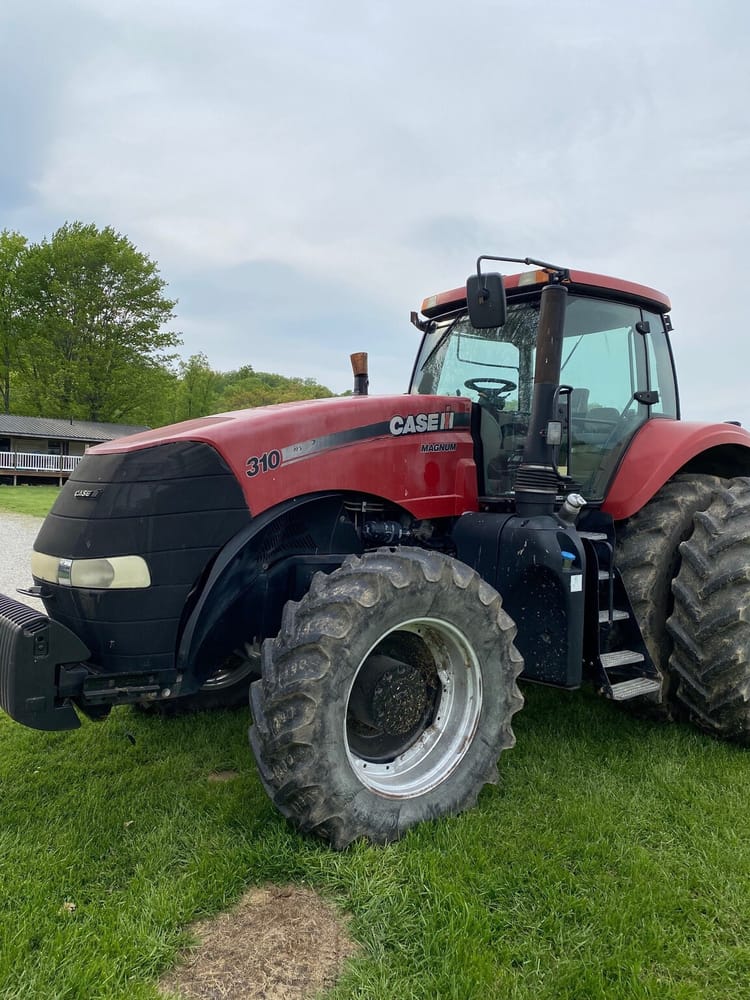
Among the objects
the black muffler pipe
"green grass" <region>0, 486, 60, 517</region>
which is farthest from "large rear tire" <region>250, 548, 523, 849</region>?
"green grass" <region>0, 486, 60, 517</region>

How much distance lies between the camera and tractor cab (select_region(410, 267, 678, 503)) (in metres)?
3.88

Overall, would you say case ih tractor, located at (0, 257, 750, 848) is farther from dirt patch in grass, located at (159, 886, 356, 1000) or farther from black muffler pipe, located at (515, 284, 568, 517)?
dirt patch in grass, located at (159, 886, 356, 1000)

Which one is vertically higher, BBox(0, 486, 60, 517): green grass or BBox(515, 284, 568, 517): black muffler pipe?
BBox(515, 284, 568, 517): black muffler pipe

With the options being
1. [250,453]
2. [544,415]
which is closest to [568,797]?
[544,415]

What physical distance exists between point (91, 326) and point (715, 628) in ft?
137

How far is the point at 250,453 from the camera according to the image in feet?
9.79

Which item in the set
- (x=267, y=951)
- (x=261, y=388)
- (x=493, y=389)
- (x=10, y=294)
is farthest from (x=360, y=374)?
(x=261, y=388)

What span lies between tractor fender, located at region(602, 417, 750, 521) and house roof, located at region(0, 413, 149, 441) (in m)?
35.7

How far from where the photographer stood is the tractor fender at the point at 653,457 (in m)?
3.91

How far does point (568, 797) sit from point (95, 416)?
42.0 metres

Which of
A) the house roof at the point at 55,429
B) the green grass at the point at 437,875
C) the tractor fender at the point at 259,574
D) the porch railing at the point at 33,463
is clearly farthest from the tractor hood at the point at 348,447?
the house roof at the point at 55,429

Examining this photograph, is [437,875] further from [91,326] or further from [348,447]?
[91,326]

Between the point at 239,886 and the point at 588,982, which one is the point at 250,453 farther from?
the point at 588,982

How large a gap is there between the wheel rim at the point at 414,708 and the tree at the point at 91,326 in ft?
133
